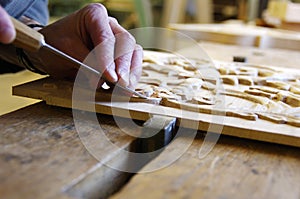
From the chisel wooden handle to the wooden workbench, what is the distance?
0.50ft

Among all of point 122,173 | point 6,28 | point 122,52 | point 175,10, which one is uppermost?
point 6,28

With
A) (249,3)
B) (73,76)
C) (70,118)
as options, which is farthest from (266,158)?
(249,3)

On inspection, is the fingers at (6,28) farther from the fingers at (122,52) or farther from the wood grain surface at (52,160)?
the fingers at (122,52)

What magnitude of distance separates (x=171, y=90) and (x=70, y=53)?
0.25 meters

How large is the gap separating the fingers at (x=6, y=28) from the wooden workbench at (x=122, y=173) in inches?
6.5

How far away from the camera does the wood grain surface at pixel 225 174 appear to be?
492 mm

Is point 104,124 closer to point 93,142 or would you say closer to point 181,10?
point 93,142

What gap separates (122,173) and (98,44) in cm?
33

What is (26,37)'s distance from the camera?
60cm

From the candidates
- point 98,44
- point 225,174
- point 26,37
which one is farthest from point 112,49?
point 225,174

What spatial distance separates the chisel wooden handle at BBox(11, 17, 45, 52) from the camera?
1.94 feet

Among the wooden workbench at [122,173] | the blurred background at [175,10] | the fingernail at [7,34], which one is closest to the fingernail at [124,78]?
the wooden workbench at [122,173]

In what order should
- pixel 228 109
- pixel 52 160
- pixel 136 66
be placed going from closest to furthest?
pixel 52 160 → pixel 228 109 → pixel 136 66

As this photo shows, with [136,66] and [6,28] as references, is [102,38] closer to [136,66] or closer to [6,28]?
[136,66]
